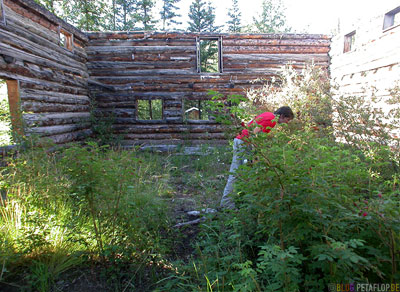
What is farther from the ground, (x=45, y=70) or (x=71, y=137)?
(x=45, y=70)

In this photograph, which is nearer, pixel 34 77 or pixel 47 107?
pixel 34 77

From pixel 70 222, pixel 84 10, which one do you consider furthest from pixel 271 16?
pixel 70 222

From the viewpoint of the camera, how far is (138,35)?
10.5 meters

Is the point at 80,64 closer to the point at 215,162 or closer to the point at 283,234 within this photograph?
the point at 215,162

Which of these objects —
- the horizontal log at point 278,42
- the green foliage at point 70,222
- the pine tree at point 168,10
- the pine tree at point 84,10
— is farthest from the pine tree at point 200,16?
the green foliage at point 70,222

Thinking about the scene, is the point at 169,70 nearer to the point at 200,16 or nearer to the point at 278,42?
the point at 278,42

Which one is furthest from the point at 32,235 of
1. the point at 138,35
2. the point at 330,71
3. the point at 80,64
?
the point at 330,71

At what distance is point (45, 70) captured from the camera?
7.31m

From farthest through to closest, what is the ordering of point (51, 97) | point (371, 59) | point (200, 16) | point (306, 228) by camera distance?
1. point (200, 16)
2. point (51, 97)
3. point (371, 59)
4. point (306, 228)

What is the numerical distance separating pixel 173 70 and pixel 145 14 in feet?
61.1

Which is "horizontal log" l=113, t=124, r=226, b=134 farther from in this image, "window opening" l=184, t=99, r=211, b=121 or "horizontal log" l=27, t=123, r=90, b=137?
"horizontal log" l=27, t=123, r=90, b=137

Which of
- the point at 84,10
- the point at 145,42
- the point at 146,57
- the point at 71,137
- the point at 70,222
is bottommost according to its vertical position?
the point at 70,222

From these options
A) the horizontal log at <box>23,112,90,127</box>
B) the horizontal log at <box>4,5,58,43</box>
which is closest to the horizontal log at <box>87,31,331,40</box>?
the horizontal log at <box>4,5,58,43</box>

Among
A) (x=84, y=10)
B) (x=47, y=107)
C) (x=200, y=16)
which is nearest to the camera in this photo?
(x=47, y=107)
